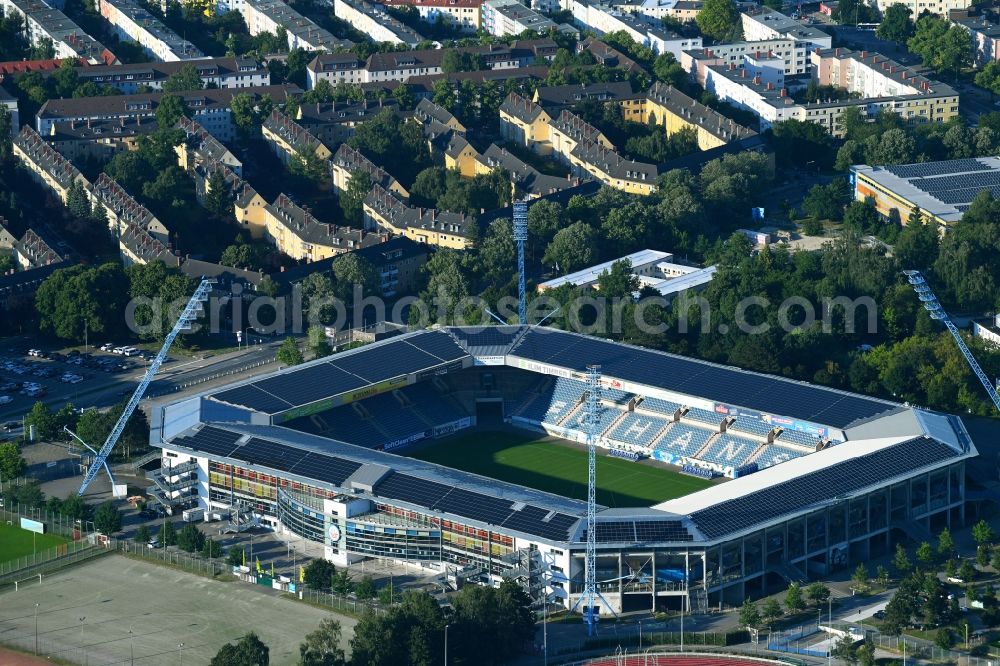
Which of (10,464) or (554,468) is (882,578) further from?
(10,464)

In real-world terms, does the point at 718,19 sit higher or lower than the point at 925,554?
higher

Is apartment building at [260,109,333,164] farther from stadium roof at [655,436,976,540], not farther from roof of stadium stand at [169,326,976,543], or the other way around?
stadium roof at [655,436,976,540]

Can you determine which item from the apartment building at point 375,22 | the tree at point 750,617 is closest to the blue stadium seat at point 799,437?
the tree at point 750,617

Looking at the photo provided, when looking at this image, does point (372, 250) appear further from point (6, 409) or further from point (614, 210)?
point (6, 409)

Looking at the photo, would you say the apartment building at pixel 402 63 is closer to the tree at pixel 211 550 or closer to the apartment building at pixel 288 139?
the apartment building at pixel 288 139

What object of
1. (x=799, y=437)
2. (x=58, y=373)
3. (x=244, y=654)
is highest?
(x=244, y=654)

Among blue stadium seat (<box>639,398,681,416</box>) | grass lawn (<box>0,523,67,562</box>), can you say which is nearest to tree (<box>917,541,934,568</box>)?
blue stadium seat (<box>639,398,681,416</box>)

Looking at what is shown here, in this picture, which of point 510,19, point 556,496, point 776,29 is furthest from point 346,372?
point 510,19
